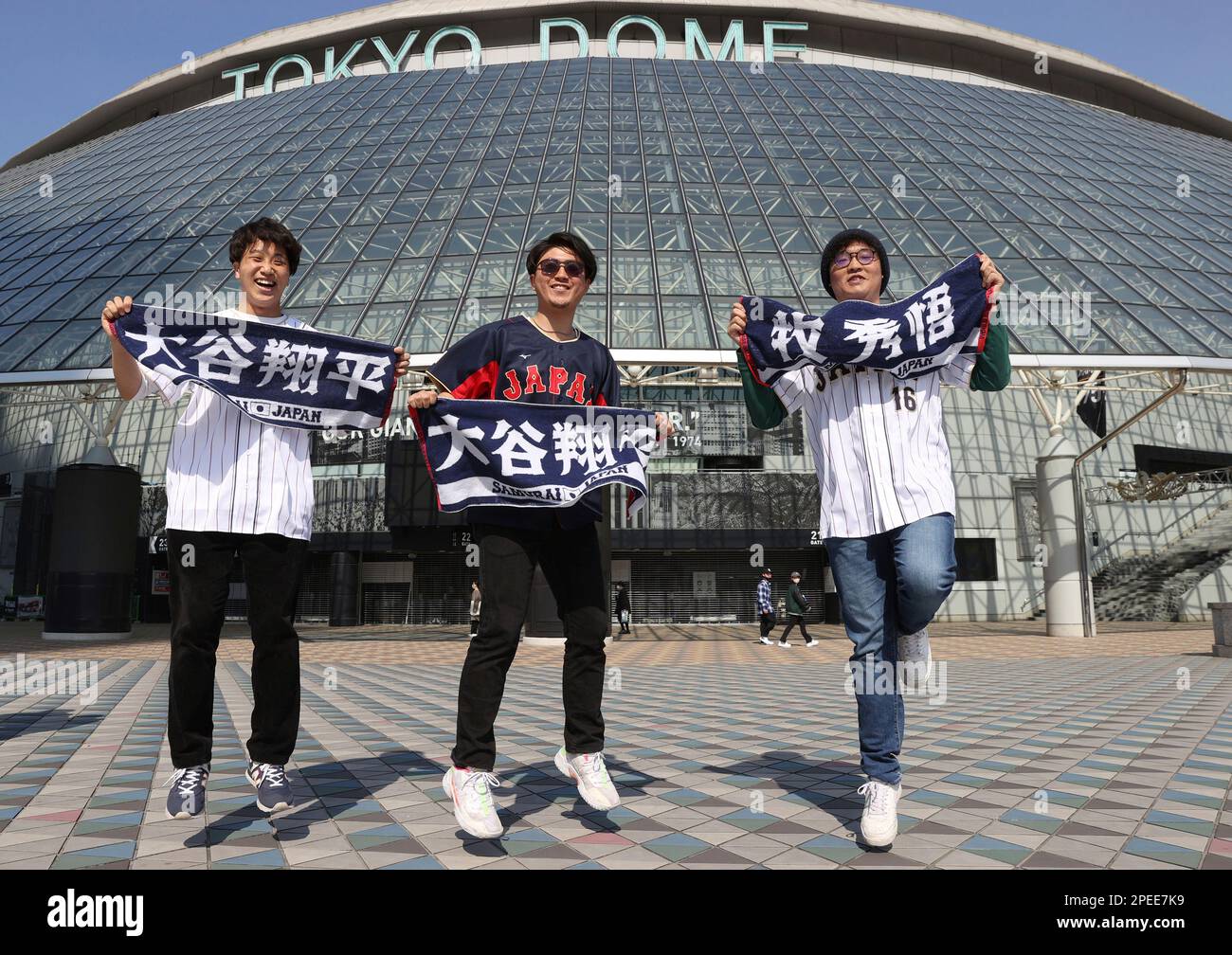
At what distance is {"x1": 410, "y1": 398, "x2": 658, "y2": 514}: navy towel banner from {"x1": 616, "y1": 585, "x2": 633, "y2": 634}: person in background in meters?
21.5

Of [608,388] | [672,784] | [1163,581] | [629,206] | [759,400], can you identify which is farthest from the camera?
[1163,581]

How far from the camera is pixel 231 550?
3.72m

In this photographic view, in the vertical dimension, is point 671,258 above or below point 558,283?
above

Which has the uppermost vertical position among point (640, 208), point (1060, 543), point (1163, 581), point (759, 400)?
point (640, 208)

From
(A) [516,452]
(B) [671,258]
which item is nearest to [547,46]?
(B) [671,258]

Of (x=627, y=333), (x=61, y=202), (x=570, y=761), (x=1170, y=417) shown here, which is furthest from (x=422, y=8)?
(x=570, y=761)

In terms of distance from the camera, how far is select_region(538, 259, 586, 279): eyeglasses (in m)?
4.09

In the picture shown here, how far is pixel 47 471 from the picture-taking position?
3347 centimetres

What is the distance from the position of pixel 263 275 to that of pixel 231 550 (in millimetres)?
1416

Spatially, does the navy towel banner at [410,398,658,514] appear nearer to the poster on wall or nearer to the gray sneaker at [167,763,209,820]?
the gray sneaker at [167,763,209,820]

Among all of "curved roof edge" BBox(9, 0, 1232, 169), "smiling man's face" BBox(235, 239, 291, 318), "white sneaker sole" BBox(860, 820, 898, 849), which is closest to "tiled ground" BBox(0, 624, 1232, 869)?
"white sneaker sole" BBox(860, 820, 898, 849)

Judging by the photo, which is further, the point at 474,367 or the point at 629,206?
the point at 629,206

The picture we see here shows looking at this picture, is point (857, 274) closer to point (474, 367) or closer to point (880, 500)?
point (880, 500)

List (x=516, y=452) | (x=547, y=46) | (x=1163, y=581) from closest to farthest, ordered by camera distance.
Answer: (x=516, y=452) → (x=1163, y=581) → (x=547, y=46)
